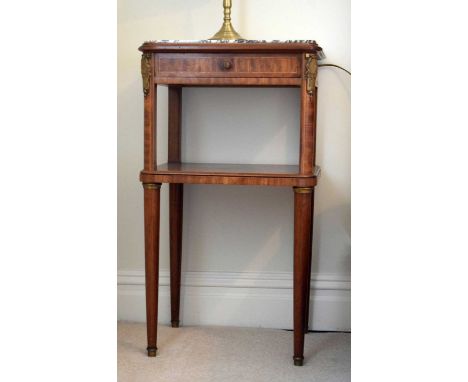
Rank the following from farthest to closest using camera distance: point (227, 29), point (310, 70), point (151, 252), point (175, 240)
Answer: point (175, 240)
point (227, 29)
point (151, 252)
point (310, 70)

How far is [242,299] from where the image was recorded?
2.43 metres

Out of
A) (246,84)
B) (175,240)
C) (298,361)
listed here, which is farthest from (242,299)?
(246,84)

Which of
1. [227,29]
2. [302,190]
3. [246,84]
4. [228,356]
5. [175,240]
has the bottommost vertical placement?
[228,356]

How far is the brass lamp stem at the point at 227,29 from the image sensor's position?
219 centimetres

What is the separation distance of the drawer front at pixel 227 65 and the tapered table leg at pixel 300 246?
0.30 meters

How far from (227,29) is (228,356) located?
902 millimetres

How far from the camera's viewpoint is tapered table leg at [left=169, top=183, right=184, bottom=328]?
7.77ft

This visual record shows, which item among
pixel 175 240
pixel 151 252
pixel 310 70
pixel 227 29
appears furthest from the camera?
pixel 175 240

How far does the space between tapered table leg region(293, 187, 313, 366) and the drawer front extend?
12.0 inches

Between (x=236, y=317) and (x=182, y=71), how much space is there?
83 cm

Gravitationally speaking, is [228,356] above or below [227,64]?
below

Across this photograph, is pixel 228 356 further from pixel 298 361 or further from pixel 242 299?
pixel 242 299
